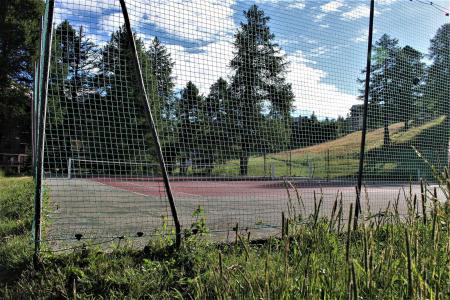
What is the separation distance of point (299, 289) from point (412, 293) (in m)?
0.52

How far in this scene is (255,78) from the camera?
450 centimetres

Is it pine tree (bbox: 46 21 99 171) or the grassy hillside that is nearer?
pine tree (bbox: 46 21 99 171)

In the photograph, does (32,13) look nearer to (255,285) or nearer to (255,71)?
(255,71)

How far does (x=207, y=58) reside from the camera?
3.82 meters

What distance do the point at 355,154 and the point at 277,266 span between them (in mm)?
3742

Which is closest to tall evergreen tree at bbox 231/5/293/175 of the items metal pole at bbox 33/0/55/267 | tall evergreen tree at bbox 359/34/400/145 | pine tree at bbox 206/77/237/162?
pine tree at bbox 206/77/237/162

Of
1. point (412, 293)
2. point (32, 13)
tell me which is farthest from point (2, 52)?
point (412, 293)

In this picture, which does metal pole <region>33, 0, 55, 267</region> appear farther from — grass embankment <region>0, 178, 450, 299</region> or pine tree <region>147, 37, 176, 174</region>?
pine tree <region>147, 37, 176, 174</region>

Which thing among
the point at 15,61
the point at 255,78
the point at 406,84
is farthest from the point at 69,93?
the point at 15,61

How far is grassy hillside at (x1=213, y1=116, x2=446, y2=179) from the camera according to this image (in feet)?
17.3

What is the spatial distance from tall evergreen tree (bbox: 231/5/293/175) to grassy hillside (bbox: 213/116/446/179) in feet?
1.65

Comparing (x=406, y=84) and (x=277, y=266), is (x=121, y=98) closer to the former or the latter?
(x=277, y=266)

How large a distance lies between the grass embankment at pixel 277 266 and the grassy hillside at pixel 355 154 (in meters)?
2.06

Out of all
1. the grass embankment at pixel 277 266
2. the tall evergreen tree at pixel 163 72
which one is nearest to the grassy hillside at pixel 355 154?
the tall evergreen tree at pixel 163 72
